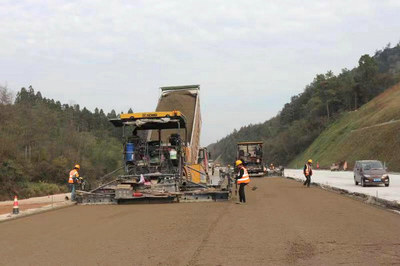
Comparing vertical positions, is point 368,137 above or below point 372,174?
above

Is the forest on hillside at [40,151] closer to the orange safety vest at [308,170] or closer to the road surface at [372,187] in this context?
the orange safety vest at [308,170]

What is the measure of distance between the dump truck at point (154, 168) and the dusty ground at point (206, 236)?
1750mm

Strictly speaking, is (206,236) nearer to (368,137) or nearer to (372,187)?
(372,187)

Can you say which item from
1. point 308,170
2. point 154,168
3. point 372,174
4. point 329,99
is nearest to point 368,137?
point 372,174

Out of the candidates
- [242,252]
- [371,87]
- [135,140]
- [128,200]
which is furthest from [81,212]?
[371,87]

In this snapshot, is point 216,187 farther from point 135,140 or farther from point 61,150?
point 61,150

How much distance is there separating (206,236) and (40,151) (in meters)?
46.9

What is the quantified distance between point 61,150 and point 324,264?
57.8 m

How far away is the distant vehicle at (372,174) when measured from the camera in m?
22.4

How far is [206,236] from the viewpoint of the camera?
8.39m

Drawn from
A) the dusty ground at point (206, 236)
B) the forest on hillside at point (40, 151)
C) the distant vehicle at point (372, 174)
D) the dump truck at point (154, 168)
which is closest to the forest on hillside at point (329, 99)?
the forest on hillside at point (40, 151)

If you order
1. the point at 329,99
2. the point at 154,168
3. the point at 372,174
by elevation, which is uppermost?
the point at 329,99

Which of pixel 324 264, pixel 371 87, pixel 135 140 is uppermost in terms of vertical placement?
pixel 371 87

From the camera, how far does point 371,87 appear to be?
9169cm
